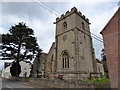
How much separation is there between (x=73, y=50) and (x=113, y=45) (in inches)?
386

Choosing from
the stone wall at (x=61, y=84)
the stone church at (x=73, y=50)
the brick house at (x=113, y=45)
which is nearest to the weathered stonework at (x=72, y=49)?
the stone church at (x=73, y=50)

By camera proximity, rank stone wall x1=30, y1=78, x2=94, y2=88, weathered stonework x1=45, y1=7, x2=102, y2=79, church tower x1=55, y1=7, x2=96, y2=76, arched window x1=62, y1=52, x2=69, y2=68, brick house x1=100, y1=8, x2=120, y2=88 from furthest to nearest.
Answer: arched window x1=62, y1=52, x2=69, y2=68 → church tower x1=55, y1=7, x2=96, y2=76 → weathered stonework x1=45, y1=7, x2=102, y2=79 → stone wall x1=30, y1=78, x2=94, y2=88 → brick house x1=100, y1=8, x2=120, y2=88

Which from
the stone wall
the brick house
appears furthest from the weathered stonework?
the brick house

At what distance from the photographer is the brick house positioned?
10.2m

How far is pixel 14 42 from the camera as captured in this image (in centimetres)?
2522

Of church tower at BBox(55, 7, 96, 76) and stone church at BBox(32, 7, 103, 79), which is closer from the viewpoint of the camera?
stone church at BBox(32, 7, 103, 79)

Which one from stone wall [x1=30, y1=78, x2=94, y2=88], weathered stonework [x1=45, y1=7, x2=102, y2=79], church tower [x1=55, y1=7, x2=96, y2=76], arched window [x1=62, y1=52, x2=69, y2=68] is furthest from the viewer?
arched window [x1=62, y1=52, x2=69, y2=68]

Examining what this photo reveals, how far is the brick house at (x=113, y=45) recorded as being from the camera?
10.2 meters

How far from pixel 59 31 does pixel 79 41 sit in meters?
6.49

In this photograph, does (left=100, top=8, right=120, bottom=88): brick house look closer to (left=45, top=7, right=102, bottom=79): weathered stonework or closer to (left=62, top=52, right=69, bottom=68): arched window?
(left=45, top=7, right=102, bottom=79): weathered stonework

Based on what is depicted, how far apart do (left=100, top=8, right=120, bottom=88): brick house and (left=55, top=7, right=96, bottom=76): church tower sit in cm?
839

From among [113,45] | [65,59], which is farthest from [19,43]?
[113,45]

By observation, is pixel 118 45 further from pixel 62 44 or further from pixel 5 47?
pixel 5 47

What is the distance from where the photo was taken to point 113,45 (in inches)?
429
